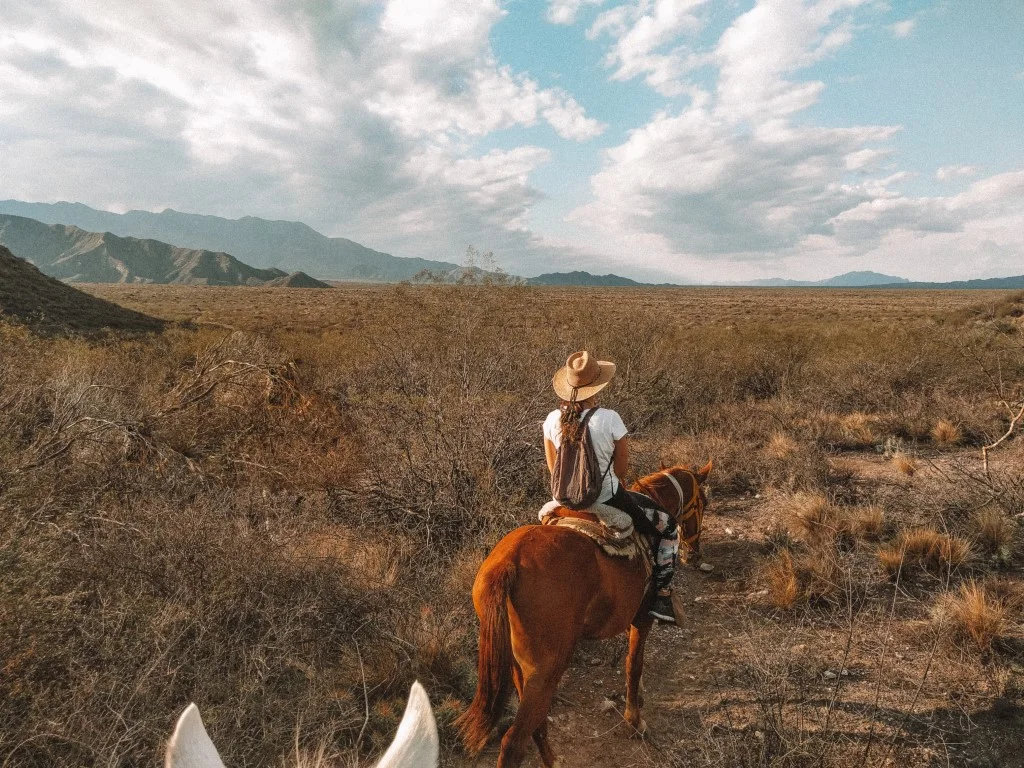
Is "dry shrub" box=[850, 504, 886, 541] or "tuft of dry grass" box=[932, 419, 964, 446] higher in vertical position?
"tuft of dry grass" box=[932, 419, 964, 446]

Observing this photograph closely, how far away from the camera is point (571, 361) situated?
340 centimetres

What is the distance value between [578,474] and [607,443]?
29cm

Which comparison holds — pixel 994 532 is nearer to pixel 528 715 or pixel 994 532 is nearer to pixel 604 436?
pixel 604 436

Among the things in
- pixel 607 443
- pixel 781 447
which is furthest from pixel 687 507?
pixel 781 447

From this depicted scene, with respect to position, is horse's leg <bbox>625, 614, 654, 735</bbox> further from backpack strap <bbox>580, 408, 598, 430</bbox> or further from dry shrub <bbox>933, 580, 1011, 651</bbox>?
dry shrub <bbox>933, 580, 1011, 651</bbox>

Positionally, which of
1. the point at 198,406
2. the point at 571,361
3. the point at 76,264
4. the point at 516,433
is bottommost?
the point at 516,433

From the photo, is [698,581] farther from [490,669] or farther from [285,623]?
[285,623]

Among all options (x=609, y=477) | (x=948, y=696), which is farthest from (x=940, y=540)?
(x=609, y=477)

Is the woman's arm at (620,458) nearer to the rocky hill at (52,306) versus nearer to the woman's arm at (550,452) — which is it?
the woman's arm at (550,452)

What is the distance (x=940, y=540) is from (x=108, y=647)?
22.2ft

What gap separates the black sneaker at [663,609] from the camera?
346 centimetres

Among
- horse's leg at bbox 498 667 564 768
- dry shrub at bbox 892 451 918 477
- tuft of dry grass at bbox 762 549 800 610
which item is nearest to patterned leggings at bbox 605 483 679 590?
horse's leg at bbox 498 667 564 768

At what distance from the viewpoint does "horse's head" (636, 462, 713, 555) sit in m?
4.23

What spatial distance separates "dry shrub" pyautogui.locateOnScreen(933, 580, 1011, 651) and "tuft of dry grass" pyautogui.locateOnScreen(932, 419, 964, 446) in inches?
230
